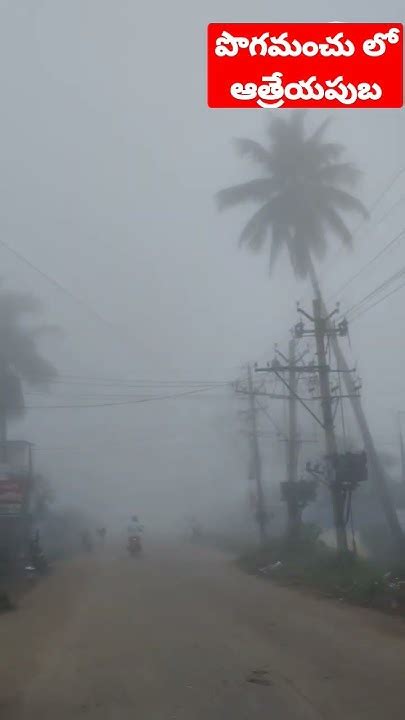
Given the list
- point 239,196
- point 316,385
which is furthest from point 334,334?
point 239,196

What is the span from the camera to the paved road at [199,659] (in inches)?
303

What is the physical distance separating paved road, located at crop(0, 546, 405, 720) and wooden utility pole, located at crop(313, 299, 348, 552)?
4.79 m

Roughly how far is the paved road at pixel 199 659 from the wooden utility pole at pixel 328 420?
189 inches

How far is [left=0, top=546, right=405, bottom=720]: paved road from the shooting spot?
770 cm

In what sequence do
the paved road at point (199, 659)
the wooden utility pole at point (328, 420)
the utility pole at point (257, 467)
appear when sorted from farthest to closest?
the utility pole at point (257, 467) → the wooden utility pole at point (328, 420) → the paved road at point (199, 659)

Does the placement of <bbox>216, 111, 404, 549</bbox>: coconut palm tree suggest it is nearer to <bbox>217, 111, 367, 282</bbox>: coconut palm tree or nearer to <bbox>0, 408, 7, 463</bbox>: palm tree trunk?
<bbox>217, 111, 367, 282</bbox>: coconut palm tree

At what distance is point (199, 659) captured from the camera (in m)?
10.1

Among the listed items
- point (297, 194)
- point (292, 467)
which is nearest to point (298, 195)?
point (297, 194)

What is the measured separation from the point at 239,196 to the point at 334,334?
5.65 meters

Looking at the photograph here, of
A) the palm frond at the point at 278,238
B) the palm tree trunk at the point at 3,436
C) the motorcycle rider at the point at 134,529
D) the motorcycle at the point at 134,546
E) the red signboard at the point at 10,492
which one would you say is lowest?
the motorcycle at the point at 134,546

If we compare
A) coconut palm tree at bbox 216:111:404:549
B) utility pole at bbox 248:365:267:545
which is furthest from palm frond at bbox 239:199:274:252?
utility pole at bbox 248:365:267:545

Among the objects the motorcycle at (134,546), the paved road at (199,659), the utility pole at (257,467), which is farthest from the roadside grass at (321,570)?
the motorcycle at (134,546)

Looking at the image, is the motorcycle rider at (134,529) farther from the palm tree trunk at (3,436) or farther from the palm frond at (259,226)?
the palm frond at (259,226)

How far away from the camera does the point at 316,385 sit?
2881 cm
